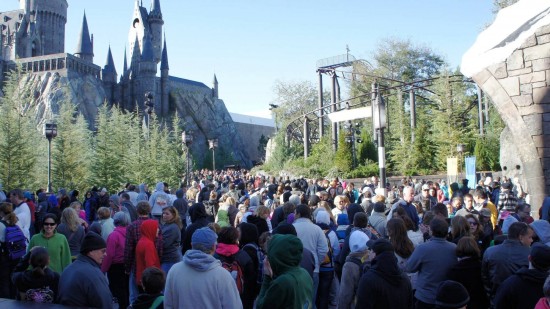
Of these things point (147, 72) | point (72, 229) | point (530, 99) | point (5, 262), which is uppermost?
point (147, 72)

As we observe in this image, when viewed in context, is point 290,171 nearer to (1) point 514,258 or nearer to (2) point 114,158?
(2) point 114,158

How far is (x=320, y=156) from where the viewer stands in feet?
112

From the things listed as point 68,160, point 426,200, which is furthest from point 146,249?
point 68,160

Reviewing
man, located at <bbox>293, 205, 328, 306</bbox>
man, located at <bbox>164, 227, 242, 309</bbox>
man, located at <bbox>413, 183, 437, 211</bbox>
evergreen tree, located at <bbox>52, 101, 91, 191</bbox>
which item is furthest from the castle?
man, located at <bbox>164, 227, 242, 309</bbox>

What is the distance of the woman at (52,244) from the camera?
6023 mm

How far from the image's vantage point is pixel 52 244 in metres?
6.05

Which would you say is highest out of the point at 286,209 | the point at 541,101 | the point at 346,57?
the point at 346,57

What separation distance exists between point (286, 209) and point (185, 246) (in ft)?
5.25

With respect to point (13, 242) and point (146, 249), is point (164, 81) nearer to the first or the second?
point (13, 242)

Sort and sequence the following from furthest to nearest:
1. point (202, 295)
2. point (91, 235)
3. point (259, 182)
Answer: point (259, 182)
point (91, 235)
point (202, 295)

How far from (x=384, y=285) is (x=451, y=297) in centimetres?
89

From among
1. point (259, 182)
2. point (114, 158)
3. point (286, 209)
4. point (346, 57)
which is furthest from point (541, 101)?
point (346, 57)

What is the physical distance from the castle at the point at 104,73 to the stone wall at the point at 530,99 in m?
65.4

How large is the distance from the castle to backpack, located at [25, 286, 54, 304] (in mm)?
67921
